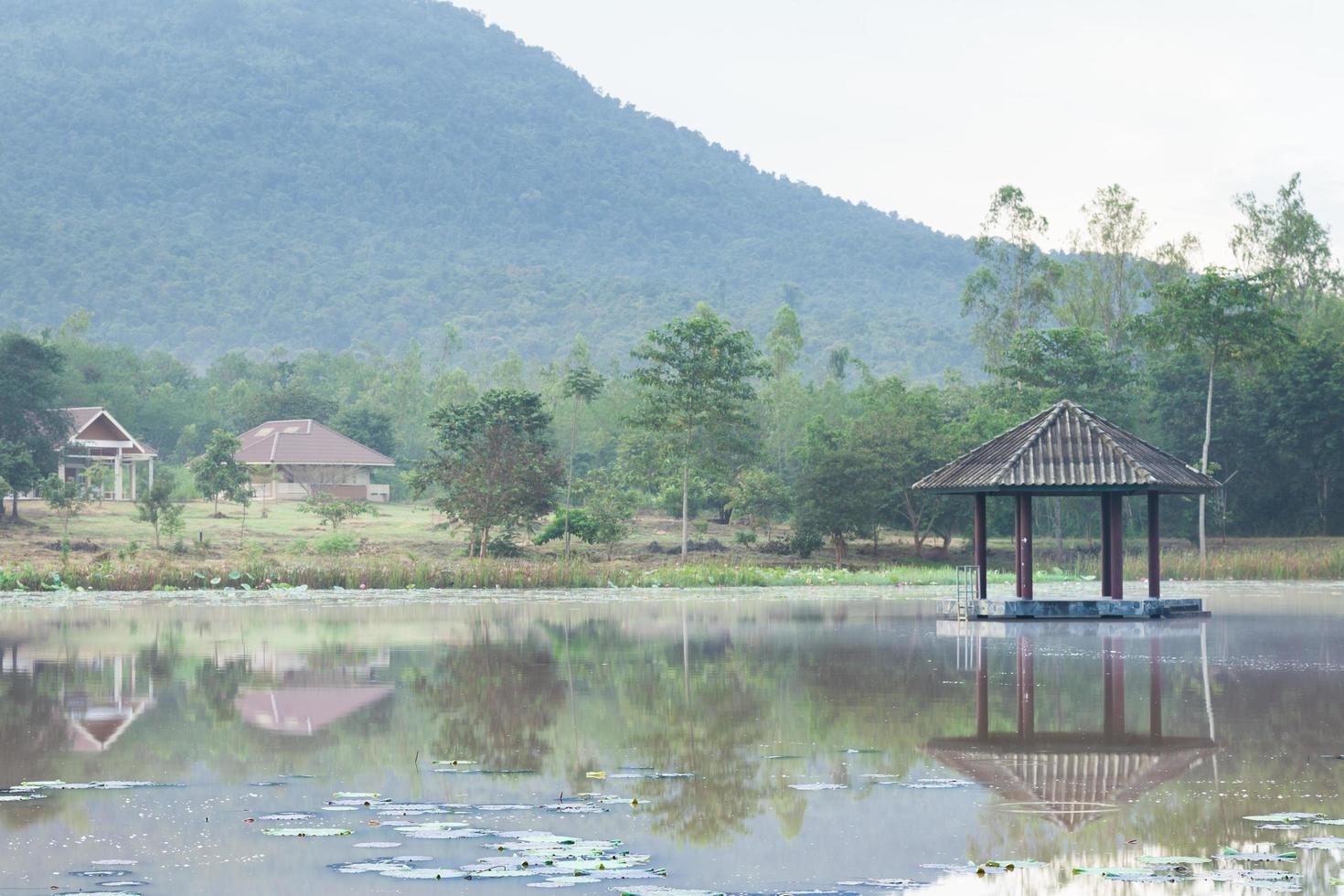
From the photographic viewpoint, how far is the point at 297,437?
3103 inches

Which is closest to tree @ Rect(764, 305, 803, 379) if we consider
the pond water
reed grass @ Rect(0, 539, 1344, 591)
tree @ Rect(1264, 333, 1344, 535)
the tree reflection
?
tree @ Rect(1264, 333, 1344, 535)

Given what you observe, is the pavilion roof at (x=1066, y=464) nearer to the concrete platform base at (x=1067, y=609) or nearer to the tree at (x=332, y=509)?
the concrete platform base at (x=1067, y=609)

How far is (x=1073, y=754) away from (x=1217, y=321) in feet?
147

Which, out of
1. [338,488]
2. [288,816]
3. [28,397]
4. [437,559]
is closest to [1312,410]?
[437,559]

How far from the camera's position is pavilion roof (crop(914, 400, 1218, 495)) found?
94.9 feet

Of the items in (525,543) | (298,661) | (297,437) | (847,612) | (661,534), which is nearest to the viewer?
(298,661)

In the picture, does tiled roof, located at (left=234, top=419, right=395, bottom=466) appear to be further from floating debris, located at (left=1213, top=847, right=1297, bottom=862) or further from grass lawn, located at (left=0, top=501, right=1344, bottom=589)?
floating debris, located at (left=1213, top=847, right=1297, bottom=862)

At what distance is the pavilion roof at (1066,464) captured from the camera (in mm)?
28938

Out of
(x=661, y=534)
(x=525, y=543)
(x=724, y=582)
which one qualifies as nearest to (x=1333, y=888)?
(x=724, y=582)

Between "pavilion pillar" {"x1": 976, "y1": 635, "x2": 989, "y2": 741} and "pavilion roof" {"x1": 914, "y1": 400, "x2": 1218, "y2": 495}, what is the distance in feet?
14.0

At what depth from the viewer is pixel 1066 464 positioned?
96.7 ft

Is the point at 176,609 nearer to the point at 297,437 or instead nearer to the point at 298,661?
the point at 298,661

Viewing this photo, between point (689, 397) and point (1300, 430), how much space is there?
22876mm

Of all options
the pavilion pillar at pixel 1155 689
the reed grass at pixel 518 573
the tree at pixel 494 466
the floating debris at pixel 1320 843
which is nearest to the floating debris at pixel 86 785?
the floating debris at pixel 1320 843
